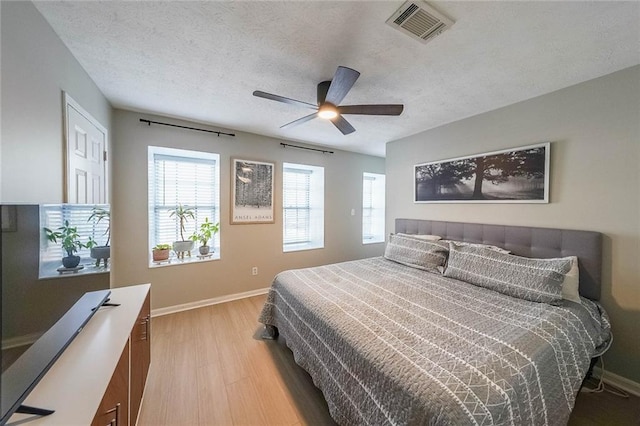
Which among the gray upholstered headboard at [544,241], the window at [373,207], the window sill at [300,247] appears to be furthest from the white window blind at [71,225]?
the window at [373,207]

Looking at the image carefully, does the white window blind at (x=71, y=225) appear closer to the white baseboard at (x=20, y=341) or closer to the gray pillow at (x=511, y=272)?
the white baseboard at (x=20, y=341)

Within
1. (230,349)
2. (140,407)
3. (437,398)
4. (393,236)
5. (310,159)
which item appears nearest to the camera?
(437,398)

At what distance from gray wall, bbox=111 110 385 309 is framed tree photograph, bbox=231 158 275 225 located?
0.09m

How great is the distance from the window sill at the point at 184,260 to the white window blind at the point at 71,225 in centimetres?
159

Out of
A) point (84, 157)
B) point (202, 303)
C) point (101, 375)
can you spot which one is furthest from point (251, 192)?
point (101, 375)

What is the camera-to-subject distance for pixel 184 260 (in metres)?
3.08

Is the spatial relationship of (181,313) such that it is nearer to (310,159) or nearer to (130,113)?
(130,113)

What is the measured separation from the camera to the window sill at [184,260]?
2.88 meters

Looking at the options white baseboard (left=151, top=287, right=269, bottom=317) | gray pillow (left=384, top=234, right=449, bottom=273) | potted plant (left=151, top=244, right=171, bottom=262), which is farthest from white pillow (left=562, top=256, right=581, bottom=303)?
potted plant (left=151, top=244, right=171, bottom=262)

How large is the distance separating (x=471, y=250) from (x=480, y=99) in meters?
1.52

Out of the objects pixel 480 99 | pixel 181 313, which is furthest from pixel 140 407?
pixel 480 99

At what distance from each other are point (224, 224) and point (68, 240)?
2.17 m

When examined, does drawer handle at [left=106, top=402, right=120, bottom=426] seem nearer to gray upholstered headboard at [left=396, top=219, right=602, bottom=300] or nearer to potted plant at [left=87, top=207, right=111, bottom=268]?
potted plant at [left=87, top=207, right=111, bottom=268]

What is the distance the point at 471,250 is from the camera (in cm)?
230
